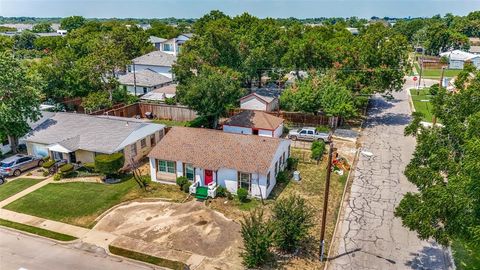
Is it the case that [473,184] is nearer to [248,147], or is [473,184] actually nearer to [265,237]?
[265,237]

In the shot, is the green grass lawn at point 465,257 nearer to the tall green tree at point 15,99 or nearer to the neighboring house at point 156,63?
the tall green tree at point 15,99

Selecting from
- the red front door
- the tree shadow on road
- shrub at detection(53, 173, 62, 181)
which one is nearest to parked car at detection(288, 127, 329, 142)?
the red front door

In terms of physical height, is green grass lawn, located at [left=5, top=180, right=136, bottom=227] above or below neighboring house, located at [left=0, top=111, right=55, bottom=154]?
below

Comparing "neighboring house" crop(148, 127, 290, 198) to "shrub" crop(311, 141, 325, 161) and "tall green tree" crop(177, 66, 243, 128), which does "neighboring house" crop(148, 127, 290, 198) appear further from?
"tall green tree" crop(177, 66, 243, 128)

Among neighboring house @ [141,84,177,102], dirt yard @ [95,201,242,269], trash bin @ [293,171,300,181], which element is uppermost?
neighboring house @ [141,84,177,102]

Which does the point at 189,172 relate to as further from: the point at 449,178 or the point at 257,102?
the point at 257,102

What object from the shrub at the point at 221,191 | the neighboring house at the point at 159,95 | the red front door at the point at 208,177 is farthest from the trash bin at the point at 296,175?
the neighboring house at the point at 159,95
